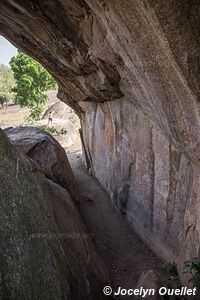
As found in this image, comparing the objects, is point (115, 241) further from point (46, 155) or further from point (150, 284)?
point (46, 155)

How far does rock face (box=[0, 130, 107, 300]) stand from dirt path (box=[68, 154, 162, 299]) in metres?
1.43

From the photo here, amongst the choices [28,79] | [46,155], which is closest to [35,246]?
[46,155]

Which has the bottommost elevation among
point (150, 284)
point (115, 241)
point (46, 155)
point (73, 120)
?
point (115, 241)

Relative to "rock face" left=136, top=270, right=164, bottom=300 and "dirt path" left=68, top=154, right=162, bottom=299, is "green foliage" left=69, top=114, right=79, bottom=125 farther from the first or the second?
"rock face" left=136, top=270, right=164, bottom=300

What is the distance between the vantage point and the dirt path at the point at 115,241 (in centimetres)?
891

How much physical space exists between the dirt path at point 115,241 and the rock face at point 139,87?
0.41 meters

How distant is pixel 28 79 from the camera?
30625mm

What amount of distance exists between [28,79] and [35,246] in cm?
2707

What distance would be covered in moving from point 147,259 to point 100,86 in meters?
5.83

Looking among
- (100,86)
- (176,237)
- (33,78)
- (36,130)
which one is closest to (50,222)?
(176,237)

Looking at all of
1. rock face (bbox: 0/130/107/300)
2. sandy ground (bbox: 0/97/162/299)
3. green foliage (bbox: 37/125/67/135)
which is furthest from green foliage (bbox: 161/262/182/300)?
green foliage (bbox: 37/125/67/135)

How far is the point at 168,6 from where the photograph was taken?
437 cm

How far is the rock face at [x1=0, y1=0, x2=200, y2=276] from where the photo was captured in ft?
16.2

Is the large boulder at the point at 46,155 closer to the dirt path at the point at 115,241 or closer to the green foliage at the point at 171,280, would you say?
the dirt path at the point at 115,241
